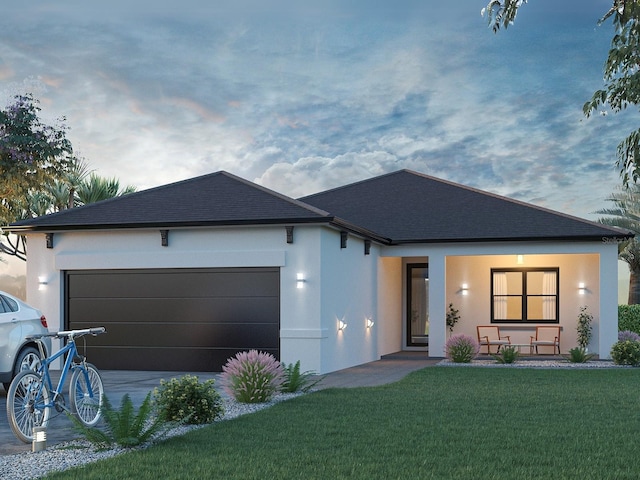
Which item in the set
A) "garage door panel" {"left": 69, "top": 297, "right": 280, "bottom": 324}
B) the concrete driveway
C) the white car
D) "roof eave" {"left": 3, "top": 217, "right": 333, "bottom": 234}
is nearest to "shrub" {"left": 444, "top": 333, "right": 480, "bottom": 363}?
"garage door panel" {"left": 69, "top": 297, "right": 280, "bottom": 324}

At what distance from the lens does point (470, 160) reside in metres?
29.6

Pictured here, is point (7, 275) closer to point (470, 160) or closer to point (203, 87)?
point (203, 87)

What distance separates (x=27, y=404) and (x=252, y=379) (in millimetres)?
3876

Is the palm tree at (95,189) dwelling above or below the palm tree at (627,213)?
above

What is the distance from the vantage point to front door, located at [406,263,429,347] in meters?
24.1

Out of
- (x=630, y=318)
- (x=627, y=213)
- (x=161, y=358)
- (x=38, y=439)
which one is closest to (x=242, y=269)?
(x=161, y=358)

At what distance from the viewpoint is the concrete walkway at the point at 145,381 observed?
30.3 feet

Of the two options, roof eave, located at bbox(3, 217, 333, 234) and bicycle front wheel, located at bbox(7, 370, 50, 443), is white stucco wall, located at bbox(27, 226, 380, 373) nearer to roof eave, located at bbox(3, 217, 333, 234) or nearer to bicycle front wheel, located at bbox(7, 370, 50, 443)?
roof eave, located at bbox(3, 217, 333, 234)

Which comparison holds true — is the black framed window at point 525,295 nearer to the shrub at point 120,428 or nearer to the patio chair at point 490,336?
the patio chair at point 490,336

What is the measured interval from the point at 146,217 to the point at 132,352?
2.90 m

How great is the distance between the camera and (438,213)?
23141mm

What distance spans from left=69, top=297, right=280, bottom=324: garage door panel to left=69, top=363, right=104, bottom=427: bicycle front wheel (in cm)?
757

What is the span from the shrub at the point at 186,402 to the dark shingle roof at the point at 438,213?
39.1 feet

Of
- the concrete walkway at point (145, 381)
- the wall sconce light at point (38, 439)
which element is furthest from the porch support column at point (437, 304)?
the wall sconce light at point (38, 439)
